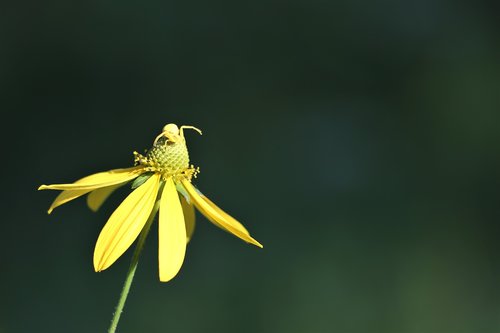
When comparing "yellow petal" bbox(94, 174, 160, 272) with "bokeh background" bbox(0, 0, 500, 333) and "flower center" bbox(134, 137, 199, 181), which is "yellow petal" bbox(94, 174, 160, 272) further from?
"bokeh background" bbox(0, 0, 500, 333)

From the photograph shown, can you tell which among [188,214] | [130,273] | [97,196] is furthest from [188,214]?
[130,273]

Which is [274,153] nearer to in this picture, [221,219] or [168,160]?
[168,160]

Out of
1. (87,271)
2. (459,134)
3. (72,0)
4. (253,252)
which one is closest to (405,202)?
(459,134)

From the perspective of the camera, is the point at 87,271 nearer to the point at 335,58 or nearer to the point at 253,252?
the point at 253,252

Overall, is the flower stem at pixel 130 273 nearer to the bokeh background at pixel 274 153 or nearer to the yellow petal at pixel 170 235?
the yellow petal at pixel 170 235

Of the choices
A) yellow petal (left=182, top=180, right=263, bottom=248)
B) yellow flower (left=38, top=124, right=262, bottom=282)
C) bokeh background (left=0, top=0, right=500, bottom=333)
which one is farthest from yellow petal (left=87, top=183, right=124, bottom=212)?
bokeh background (left=0, top=0, right=500, bottom=333)

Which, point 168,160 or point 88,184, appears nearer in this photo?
point 88,184
